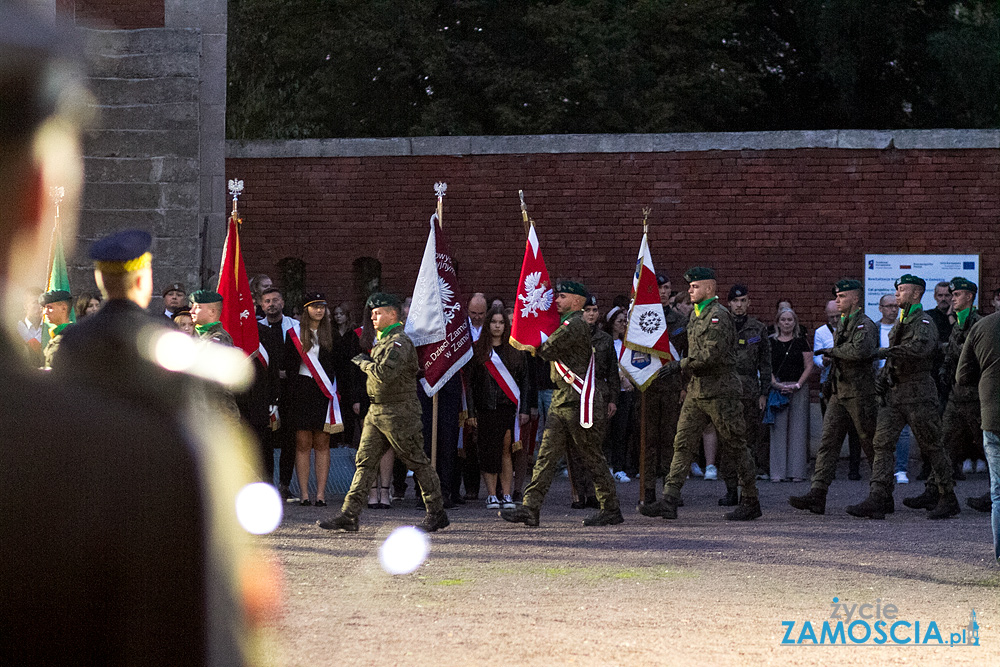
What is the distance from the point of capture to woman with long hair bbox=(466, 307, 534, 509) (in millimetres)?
11883

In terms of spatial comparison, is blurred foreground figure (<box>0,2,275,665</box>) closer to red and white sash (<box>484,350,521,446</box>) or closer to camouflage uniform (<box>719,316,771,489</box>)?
red and white sash (<box>484,350,521,446</box>)

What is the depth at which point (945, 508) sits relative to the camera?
11.0 meters

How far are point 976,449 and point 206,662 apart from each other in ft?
42.3

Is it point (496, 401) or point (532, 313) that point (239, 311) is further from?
point (532, 313)

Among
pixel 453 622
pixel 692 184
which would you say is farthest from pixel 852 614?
pixel 692 184

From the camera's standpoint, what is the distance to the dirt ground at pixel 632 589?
6.15 m

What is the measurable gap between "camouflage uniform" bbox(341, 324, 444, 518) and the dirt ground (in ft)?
1.17

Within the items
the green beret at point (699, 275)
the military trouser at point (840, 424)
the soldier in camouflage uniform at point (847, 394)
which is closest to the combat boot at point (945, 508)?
the military trouser at point (840, 424)

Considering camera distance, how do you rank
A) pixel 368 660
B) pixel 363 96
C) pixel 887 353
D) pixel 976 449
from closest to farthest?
pixel 368 660 → pixel 887 353 → pixel 976 449 → pixel 363 96

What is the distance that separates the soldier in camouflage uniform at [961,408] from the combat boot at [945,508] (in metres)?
0.44

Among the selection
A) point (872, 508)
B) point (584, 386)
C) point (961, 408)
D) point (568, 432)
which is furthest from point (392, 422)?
point (961, 408)

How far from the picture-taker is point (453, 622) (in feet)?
22.3

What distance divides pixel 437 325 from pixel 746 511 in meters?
3.14

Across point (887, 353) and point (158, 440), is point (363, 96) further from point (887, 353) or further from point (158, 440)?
point (158, 440)
